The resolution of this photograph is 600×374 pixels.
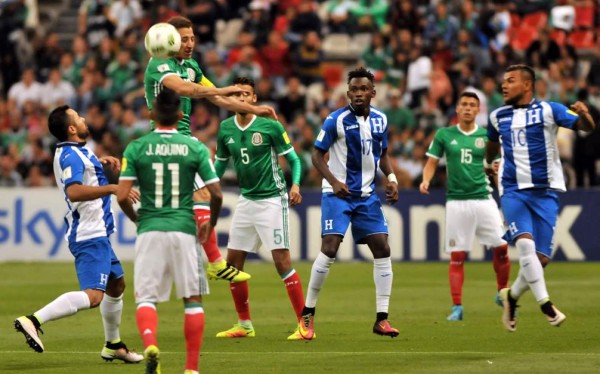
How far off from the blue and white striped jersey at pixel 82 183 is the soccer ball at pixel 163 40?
3.62 feet

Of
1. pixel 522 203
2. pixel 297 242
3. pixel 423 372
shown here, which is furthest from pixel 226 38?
pixel 423 372

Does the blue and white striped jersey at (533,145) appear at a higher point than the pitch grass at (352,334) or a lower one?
higher

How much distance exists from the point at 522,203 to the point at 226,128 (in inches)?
129

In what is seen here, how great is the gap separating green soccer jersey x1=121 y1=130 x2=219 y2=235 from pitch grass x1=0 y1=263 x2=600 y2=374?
164cm

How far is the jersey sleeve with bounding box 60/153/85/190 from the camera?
10984mm

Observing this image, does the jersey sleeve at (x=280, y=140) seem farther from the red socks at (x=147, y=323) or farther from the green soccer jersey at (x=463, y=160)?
the red socks at (x=147, y=323)

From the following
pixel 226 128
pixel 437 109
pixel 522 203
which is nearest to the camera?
pixel 522 203

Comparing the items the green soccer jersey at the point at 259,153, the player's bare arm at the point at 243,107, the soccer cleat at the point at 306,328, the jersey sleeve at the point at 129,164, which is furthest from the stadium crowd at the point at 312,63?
the jersey sleeve at the point at 129,164

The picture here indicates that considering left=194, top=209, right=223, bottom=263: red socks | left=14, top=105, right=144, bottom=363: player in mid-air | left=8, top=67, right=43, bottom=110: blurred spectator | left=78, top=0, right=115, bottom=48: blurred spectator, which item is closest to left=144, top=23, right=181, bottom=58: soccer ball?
left=14, top=105, right=144, bottom=363: player in mid-air

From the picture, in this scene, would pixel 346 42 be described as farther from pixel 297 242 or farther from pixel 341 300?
pixel 341 300

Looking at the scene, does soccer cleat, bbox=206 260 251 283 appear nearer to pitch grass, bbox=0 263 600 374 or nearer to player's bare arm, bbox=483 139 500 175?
pitch grass, bbox=0 263 600 374

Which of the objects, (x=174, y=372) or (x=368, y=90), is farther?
(x=368, y=90)

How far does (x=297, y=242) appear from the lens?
77.0 feet

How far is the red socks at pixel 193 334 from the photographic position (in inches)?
377
